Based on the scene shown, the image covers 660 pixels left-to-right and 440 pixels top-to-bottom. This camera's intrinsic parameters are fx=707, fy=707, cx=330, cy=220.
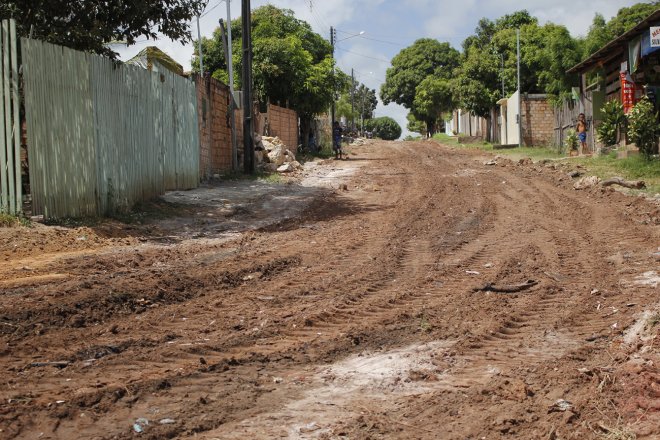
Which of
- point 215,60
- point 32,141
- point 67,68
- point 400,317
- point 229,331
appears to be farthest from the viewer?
point 215,60

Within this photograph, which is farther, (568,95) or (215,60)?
(215,60)

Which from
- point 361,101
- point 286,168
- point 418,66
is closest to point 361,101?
point 361,101

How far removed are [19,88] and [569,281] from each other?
7237 millimetres

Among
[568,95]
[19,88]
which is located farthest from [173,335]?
[568,95]

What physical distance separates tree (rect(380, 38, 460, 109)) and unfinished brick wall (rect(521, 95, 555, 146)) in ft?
127

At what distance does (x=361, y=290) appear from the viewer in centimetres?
669

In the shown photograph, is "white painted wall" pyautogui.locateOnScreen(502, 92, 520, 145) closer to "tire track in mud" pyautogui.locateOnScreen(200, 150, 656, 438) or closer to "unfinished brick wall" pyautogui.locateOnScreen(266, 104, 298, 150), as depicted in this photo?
"unfinished brick wall" pyautogui.locateOnScreen(266, 104, 298, 150)

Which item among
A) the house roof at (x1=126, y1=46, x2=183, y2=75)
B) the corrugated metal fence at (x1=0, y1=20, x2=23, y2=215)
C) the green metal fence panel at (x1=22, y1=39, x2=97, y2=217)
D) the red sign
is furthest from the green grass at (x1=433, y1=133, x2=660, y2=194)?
the house roof at (x1=126, y1=46, x2=183, y2=75)

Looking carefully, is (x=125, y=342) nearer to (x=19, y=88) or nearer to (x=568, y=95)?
(x=19, y=88)

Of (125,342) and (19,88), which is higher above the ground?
(19,88)

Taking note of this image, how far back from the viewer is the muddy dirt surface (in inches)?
147

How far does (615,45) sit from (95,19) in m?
14.7

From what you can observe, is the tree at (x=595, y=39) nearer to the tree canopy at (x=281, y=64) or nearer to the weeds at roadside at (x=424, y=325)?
the tree canopy at (x=281, y=64)

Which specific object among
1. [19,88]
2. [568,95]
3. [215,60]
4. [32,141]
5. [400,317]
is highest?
[215,60]
